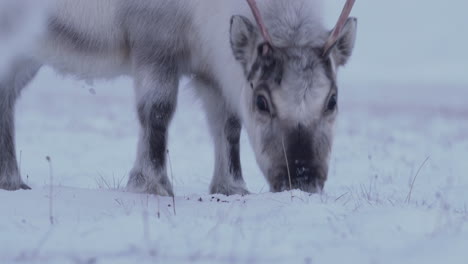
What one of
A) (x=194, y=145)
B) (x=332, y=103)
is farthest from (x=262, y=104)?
(x=194, y=145)

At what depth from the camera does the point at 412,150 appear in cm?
1199

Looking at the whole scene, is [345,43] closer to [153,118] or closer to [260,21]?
[260,21]

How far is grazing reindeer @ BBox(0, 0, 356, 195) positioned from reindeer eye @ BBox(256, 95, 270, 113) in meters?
0.01

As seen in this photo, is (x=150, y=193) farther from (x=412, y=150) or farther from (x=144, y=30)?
(x=412, y=150)

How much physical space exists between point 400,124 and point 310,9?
13.1 meters

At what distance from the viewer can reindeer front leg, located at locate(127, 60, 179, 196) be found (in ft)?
20.6

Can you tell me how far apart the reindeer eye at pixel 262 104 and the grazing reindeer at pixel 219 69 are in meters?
0.01

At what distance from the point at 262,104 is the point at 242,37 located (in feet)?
1.74

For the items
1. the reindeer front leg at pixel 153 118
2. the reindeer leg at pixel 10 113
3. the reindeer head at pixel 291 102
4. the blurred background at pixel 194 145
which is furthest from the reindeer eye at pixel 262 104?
the reindeer leg at pixel 10 113

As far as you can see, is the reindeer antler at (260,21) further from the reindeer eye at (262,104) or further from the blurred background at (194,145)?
the blurred background at (194,145)

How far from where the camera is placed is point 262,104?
211 inches

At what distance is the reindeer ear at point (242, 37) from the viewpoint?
5.50 metres

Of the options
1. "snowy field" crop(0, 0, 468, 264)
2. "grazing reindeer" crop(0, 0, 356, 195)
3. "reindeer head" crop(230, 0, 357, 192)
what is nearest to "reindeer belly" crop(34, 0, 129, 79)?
"grazing reindeer" crop(0, 0, 356, 195)

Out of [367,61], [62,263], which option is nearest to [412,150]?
[62,263]
